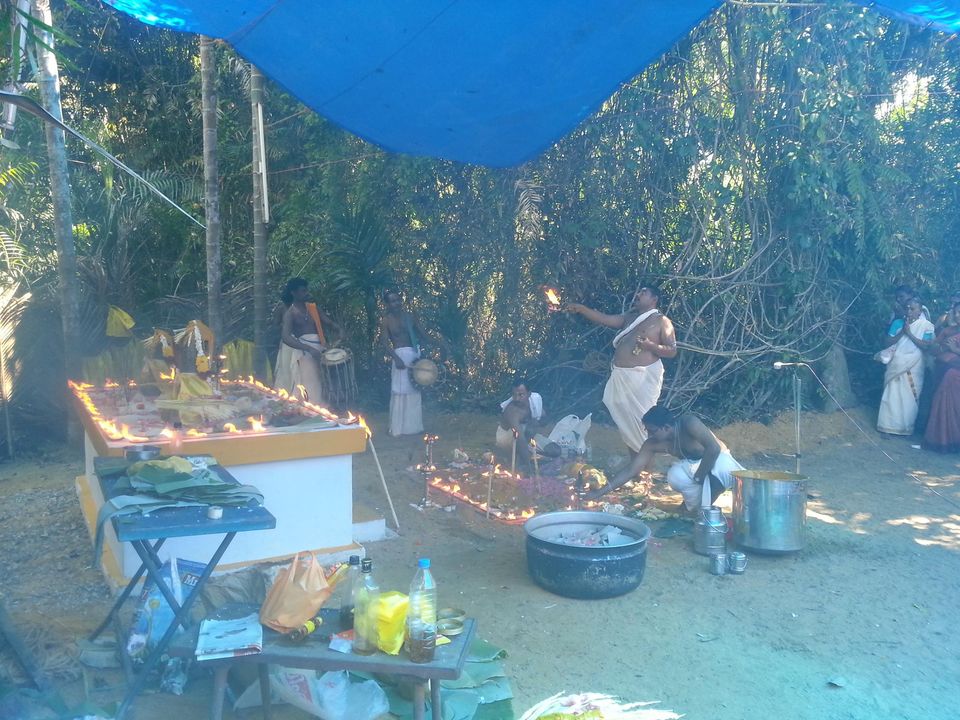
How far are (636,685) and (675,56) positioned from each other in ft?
20.2

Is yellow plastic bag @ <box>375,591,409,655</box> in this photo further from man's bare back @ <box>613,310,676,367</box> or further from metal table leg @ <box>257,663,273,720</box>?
man's bare back @ <box>613,310,676,367</box>

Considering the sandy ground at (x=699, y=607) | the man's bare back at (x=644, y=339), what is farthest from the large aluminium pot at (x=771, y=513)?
the man's bare back at (x=644, y=339)

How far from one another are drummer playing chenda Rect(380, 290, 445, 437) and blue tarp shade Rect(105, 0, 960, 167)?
9.38ft

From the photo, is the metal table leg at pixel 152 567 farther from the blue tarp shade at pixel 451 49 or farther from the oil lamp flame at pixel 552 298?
the oil lamp flame at pixel 552 298

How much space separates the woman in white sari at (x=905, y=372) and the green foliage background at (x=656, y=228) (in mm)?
410

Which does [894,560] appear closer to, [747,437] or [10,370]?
[747,437]

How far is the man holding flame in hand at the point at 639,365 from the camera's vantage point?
7.39m

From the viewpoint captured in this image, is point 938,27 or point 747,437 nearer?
point 938,27

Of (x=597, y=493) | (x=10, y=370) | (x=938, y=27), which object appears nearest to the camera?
(x=938, y=27)

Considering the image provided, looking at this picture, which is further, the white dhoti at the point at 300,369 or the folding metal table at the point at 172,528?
the white dhoti at the point at 300,369

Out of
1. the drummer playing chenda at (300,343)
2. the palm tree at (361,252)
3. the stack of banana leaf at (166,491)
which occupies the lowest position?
the stack of banana leaf at (166,491)

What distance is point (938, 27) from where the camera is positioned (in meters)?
5.59

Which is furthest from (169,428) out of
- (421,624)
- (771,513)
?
(771,513)

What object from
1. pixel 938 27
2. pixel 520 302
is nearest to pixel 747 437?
pixel 520 302
